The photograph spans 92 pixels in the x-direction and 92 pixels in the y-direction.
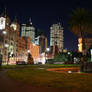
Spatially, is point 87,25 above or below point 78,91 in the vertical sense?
above

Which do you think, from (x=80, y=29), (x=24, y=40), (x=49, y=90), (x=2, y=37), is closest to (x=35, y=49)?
(x=24, y=40)

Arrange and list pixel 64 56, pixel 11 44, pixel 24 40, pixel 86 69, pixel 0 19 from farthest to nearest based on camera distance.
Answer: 1. pixel 24 40
2. pixel 11 44
3. pixel 0 19
4. pixel 64 56
5. pixel 86 69

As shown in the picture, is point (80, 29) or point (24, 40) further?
point (24, 40)

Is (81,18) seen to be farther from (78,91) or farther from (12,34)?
(12,34)

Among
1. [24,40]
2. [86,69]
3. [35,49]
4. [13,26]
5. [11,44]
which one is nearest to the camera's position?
[86,69]

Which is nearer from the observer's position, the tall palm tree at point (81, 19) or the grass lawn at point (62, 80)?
the grass lawn at point (62, 80)

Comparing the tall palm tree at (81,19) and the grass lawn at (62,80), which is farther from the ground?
the tall palm tree at (81,19)

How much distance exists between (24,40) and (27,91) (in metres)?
149

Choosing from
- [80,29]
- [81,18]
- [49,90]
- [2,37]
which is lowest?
[49,90]

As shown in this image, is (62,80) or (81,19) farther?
(81,19)

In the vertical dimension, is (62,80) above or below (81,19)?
below

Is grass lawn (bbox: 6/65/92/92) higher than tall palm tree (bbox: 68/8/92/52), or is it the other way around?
tall palm tree (bbox: 68/8/92/52)

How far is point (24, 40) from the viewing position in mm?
155375

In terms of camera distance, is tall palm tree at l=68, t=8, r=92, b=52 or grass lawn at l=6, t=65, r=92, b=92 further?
Result: tall palm tree at l=68, t=8, r=92, b=52
